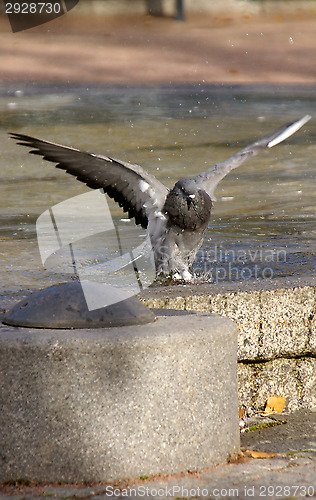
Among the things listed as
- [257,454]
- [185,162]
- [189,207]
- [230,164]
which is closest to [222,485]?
[257,454]

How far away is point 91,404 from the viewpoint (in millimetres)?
2678

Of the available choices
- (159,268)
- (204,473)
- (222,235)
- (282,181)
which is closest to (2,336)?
Answer: (204,473)

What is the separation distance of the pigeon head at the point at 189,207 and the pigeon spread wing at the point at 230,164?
0.70 feet

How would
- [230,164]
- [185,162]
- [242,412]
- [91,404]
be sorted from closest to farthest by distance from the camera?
1. [91,404]
2. [242,412]
3. [230,164]
4. [185,162]

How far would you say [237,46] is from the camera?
23.7 metres

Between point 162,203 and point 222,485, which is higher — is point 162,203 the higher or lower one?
the higher one

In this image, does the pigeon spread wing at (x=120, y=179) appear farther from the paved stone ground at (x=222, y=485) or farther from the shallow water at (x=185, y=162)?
the paved stone ground at (x=222, y=485)

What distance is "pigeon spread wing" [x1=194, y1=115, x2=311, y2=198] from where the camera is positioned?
530 cm

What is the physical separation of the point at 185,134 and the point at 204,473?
10204 millimetres

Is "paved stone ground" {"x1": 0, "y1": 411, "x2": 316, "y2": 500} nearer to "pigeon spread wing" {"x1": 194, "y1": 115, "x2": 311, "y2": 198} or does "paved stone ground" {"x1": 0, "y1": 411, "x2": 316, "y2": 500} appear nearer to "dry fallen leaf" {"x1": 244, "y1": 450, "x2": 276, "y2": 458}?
"dry fallen leaf" {"x1": 244, "y1": 450, "x2": 276, "y2": 458}

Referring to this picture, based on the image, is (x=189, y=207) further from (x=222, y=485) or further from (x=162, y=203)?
(x=222, y=485)

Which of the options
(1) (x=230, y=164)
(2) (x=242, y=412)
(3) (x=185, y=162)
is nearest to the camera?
(2) (x=242, y=412)

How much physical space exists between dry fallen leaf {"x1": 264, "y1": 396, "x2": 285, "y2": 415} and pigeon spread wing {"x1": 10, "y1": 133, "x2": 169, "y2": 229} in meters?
1.74

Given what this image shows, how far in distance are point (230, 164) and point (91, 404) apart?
3044 millimetres
